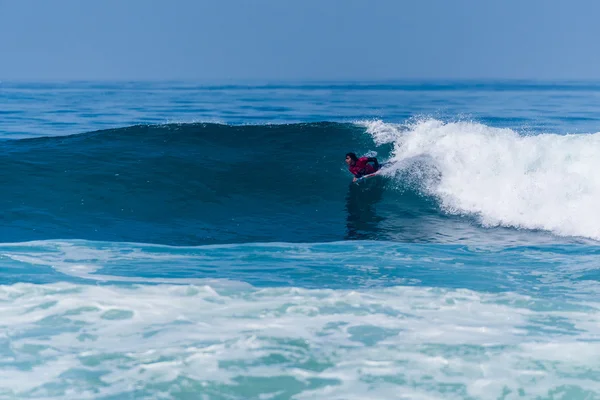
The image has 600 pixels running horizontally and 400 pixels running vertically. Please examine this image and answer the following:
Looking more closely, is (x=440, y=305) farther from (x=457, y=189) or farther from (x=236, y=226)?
(x=457, y=189)

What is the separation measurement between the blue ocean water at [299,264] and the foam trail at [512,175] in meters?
0.05

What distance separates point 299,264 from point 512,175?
643 cm

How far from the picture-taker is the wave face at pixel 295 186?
11719mm

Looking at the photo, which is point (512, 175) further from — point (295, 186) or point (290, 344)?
point (290, 344)

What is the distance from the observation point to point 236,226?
12297mm

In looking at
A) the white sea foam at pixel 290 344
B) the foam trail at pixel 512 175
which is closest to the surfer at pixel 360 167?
the foam trail at pixel 512 175

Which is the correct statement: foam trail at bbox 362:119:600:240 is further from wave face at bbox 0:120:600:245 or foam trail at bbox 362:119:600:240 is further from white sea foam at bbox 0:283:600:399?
white sea foam at bbox 0:283:600:399

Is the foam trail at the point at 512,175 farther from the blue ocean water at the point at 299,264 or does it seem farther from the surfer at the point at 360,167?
the surfer at the point at 360,167

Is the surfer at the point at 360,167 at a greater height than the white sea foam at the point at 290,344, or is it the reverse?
the surfer at the point at 360,167

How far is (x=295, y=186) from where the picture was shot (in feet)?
49.9

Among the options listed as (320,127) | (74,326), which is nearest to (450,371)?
(74,326)

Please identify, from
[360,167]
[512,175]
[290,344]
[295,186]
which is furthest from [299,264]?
[512,175]

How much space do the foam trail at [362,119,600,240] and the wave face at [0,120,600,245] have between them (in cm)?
3

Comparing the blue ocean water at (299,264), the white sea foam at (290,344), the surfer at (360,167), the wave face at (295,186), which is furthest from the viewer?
the surfer at (360,167)
